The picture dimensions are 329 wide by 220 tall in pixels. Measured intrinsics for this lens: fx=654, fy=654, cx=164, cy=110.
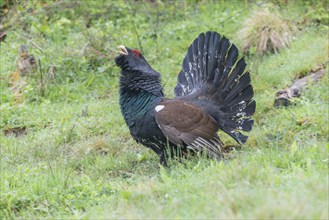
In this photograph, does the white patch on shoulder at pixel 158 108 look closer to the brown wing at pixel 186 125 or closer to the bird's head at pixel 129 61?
the brown wing at pixel 186 125

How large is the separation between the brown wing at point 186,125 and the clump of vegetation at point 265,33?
3.92 metres

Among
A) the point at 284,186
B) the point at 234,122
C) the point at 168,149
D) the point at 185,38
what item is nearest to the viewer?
the point at 284,186

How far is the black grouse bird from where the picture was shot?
24.1 feet

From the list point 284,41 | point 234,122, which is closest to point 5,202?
point 234,122

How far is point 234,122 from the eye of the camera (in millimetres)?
8062

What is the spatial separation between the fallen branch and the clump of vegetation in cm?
163

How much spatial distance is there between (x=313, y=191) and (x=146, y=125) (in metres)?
2.92

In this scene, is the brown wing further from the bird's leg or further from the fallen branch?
the fallen branch

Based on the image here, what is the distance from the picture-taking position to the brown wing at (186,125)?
7.30 metres

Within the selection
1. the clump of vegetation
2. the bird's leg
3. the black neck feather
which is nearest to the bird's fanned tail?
the black neck feather

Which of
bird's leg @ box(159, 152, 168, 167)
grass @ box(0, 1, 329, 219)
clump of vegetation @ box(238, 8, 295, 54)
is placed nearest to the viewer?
grass @ box(0, 1, 329, 219)

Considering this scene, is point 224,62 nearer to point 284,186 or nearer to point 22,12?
point 284,186

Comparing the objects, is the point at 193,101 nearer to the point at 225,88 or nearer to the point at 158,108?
the point at 225,88

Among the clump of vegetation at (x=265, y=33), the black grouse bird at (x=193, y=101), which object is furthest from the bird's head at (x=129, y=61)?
the clump of vegetation at (x=265, y=33)
